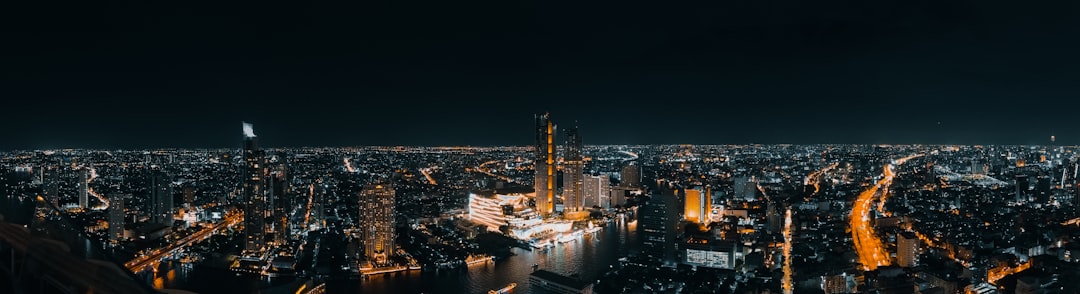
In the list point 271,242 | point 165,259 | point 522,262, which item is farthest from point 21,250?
point 271,242

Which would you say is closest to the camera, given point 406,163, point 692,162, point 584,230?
point 584,230

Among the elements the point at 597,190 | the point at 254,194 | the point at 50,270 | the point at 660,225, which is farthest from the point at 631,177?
the point at 50,270

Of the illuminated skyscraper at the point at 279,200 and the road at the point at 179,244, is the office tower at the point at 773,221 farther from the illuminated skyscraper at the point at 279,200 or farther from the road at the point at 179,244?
the road at the point at 179,244

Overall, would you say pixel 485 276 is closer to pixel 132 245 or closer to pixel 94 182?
pixel 132 245

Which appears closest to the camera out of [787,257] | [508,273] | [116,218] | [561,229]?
[508,273]

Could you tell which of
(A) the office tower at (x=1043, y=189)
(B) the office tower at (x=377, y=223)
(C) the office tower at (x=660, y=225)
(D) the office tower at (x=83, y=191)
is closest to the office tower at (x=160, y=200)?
(D) the office tower at (x=83, y=191)

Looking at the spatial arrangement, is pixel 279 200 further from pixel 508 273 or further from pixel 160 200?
pixel 508 273
